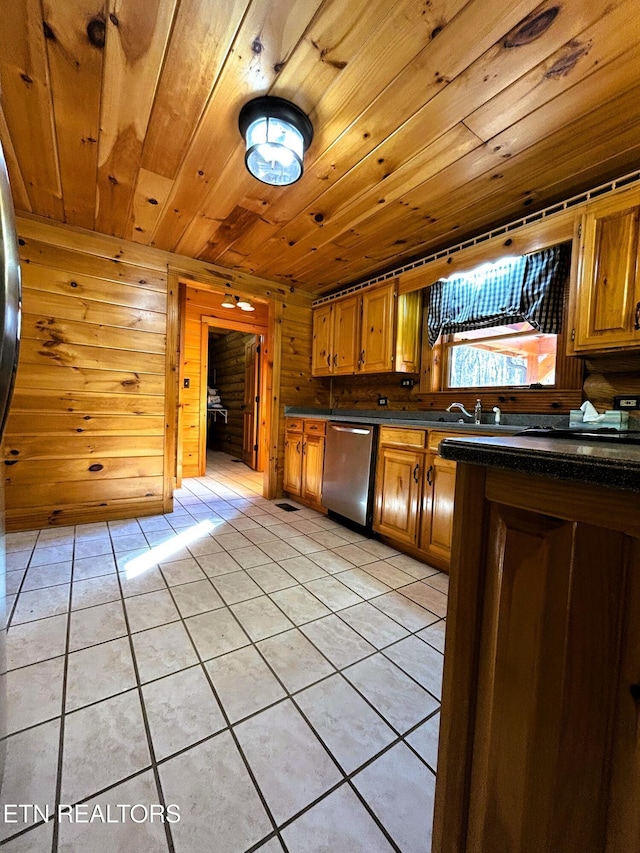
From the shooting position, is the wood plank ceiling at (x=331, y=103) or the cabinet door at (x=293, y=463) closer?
the wood plank ceiling at (x=331, y=103)

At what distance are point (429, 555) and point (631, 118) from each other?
2.35 meters

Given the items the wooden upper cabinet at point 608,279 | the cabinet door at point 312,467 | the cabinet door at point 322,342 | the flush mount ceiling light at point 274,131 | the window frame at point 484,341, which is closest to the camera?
the flush mount ceiling light at point 274,131

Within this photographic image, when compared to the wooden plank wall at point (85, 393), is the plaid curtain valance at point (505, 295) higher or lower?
higher

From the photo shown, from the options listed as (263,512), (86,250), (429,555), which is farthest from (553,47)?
(263,512)

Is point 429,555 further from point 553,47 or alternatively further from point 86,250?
point 86,250

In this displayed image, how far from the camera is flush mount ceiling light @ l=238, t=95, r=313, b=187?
1471 millimetres

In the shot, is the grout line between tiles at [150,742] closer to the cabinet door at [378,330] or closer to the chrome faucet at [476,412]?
the chrome faucet at [476,412]

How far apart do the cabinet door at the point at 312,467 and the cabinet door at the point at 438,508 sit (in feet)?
3.83

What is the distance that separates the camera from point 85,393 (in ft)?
8.93

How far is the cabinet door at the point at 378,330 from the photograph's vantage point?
2943 mm

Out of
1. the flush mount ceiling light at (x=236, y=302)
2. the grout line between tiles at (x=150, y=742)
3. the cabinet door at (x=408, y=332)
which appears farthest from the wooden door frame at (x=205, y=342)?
the grout line between tiles at (x=150, y=742)

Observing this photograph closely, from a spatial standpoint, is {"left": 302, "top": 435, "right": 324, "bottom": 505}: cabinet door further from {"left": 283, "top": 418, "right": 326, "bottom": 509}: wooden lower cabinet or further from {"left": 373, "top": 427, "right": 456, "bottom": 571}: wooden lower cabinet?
{"left": 373, "top": 427, "right": 456, "bottom": 571}: wooden lower cabinet

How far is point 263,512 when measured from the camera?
3217mm

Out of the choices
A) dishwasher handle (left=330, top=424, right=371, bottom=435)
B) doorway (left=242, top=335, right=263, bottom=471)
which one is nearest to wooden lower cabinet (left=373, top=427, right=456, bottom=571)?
dishwasher handle (left=330, top=424, right=371, bottom=435)
